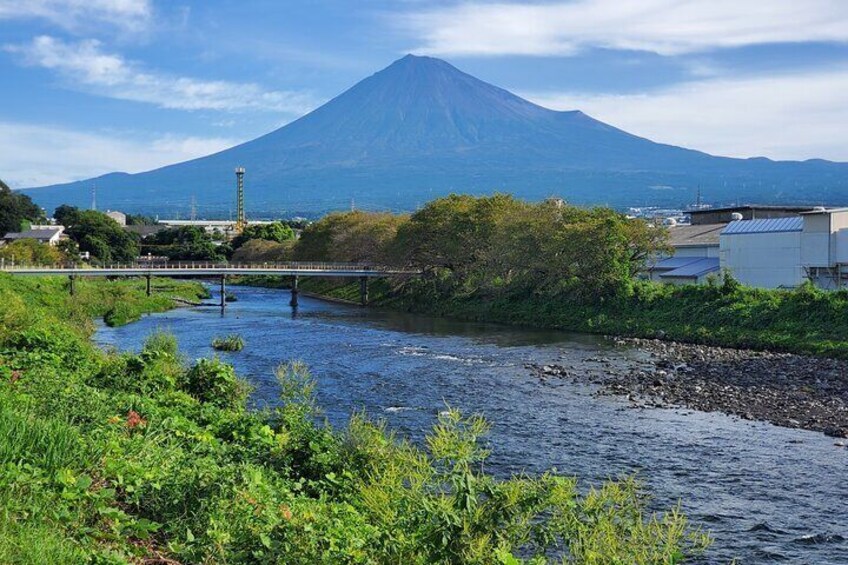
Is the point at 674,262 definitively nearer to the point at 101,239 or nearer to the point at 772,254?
the point at 772,254

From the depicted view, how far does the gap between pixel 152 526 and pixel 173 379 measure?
7.78m

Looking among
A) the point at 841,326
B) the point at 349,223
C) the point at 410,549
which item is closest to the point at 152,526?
the point at 410,549

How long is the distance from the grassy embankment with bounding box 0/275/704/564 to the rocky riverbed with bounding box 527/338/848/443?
354 inches

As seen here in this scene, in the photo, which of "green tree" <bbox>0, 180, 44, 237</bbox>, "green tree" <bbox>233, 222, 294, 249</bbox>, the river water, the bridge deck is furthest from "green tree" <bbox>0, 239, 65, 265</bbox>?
"green tree" <bbox>233, 222, 294, 249</bbox>

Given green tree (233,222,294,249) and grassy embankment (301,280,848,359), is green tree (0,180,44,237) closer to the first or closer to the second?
green tree (233,222,294,249)

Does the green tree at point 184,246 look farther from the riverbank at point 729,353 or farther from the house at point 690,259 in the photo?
the house at point 690,259

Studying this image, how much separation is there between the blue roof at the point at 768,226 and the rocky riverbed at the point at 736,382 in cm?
953

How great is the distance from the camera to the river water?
1055cm

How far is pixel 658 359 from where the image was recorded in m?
25.3

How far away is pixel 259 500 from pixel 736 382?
1694 cm

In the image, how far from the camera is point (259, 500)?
22.3ft

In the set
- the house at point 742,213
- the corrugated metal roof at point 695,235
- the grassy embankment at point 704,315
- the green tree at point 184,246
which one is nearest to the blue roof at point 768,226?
the corrugated metal roof at point 695,235

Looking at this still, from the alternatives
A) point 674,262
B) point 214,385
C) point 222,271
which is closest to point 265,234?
point 222,271

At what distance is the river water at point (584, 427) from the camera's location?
10555mm
